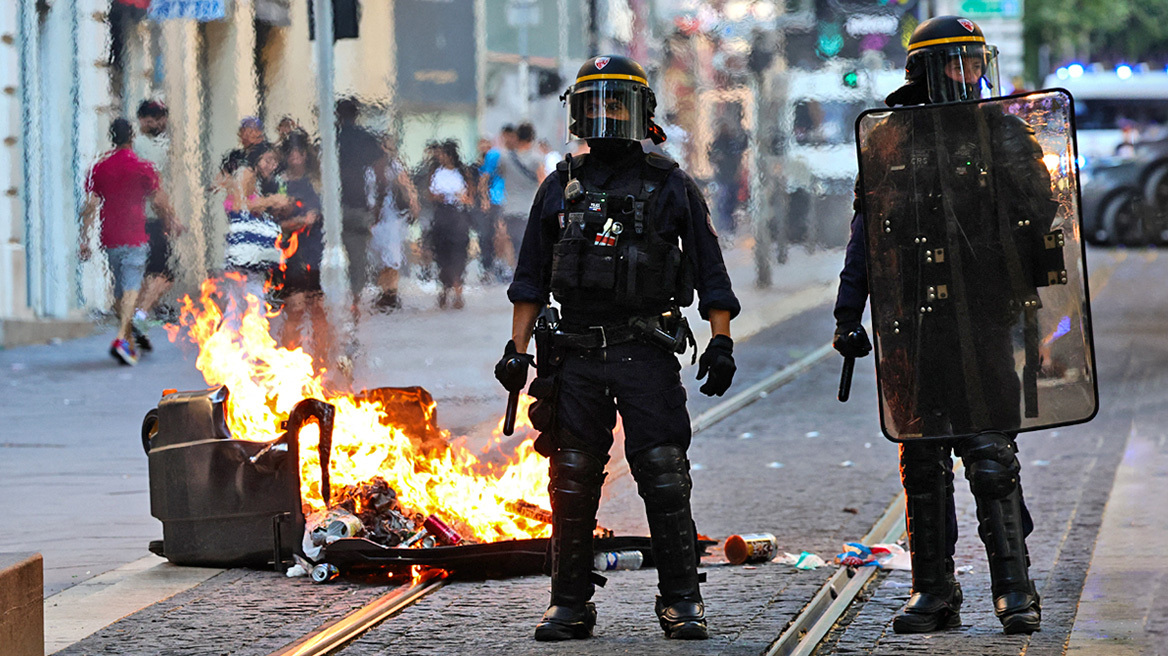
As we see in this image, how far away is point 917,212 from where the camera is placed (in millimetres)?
5312

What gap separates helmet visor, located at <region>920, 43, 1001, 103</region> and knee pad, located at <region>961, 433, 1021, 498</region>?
40.2 inches

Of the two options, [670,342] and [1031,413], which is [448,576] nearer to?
[670,342]

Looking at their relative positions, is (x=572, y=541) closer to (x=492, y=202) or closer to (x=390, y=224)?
(x=390, y=224)

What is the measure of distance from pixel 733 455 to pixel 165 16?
6026 millimetres

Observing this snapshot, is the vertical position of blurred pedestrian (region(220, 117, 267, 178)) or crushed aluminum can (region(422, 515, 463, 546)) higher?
blurred pedestrian (region(220, 117, 267, 178))

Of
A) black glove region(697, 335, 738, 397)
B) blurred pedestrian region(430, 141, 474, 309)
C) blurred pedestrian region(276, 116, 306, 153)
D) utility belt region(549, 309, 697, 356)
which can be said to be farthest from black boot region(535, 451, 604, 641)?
blurred pedestrian region(430, 141, 474, 309)

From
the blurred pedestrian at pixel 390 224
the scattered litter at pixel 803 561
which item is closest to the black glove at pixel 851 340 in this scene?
the scattered litter at pixel 803 561

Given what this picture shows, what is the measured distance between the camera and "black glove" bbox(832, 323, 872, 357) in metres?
5.49

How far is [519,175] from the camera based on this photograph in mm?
21203

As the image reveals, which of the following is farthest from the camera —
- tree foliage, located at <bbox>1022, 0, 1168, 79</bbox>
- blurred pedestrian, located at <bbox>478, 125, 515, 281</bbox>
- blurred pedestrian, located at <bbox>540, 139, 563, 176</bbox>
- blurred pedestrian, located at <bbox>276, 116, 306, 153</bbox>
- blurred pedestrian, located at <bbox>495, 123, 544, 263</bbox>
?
tree foliage, located at <bbox>1022, 0, 1168, 79</bbox>

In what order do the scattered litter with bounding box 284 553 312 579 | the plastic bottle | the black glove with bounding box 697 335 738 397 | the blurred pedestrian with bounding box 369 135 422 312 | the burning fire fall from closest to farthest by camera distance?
the black glove with bounding box 697 335 738 397 < the scattered litter with bounding box 284 553 312 579 < the plastic bottle < the burning fire < the blurred pedestrian with bounding box 369 135 422 312

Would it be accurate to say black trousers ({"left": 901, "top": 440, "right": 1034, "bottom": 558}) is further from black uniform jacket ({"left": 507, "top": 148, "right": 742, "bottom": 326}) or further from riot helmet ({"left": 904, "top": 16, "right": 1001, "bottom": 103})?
riot helmet ({"left": 904, "top": 16, "right": 1001, "bottom": 103})

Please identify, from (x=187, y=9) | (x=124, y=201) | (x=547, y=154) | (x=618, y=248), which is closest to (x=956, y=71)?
(x=618, y=248)

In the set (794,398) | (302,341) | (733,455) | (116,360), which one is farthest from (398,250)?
(733,455)
